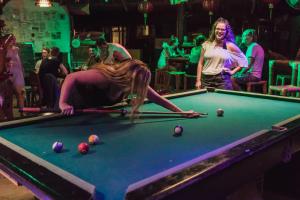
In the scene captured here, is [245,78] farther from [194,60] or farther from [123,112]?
[123,112]

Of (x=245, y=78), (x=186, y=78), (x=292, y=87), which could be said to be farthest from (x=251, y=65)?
(x=186, y=78)

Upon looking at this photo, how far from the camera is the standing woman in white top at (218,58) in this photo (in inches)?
165

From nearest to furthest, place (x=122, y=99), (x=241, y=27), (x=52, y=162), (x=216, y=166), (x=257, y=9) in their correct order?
(x=216, y=166), (x=52, y=162), (x=122, y=99), (x=257, y=9), (x=241, y=27)

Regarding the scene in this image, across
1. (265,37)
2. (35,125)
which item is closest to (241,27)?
(265,37)

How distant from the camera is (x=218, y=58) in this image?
13.7 ft

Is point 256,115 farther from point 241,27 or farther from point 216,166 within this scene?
point 241,27

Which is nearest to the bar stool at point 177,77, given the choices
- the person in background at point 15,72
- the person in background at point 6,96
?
the person in background at point 15,72

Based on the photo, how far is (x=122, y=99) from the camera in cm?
289

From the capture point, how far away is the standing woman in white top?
4.18m

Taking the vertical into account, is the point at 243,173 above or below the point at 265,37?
below

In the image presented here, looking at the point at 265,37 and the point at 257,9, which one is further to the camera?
the point at 265,37

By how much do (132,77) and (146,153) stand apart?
719mm

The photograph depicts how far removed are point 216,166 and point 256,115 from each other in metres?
1.28

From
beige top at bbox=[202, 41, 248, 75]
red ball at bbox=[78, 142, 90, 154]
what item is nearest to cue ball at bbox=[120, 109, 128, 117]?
red ball at bbox=[78, 142, 90, 154]
